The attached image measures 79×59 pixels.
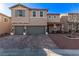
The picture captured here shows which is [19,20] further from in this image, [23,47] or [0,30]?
[23,47]

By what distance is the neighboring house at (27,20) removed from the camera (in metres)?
9.18

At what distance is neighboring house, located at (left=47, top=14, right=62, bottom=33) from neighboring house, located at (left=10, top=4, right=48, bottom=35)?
1.01 feet

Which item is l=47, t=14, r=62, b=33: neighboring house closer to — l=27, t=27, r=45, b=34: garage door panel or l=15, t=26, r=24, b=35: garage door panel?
l=27, t=27, r=45, b=34: garage door panel

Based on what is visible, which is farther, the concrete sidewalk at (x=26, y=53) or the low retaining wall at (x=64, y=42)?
the low retaining wall at (x=64, y=42)

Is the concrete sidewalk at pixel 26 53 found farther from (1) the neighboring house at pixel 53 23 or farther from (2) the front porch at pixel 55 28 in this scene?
(1) the neighboring house at pixel 53 23

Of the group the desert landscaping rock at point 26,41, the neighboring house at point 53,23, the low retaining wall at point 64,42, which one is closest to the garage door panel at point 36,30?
the desert landscaping rock at point 26,41

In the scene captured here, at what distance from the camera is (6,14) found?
9023mm

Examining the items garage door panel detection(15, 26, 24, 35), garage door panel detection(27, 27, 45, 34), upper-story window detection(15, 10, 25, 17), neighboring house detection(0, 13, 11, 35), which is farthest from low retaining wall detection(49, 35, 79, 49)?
neighboring house detection(0, 13, 11, 35)

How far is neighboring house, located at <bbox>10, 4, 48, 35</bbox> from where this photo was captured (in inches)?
361

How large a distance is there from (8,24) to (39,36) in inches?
88.3

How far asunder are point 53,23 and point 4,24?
3.39 meters

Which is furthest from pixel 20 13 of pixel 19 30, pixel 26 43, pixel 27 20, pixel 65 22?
pixel 65 22

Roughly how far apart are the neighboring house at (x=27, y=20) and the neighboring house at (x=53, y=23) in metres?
0.31

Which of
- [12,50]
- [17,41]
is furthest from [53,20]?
[12,50]
